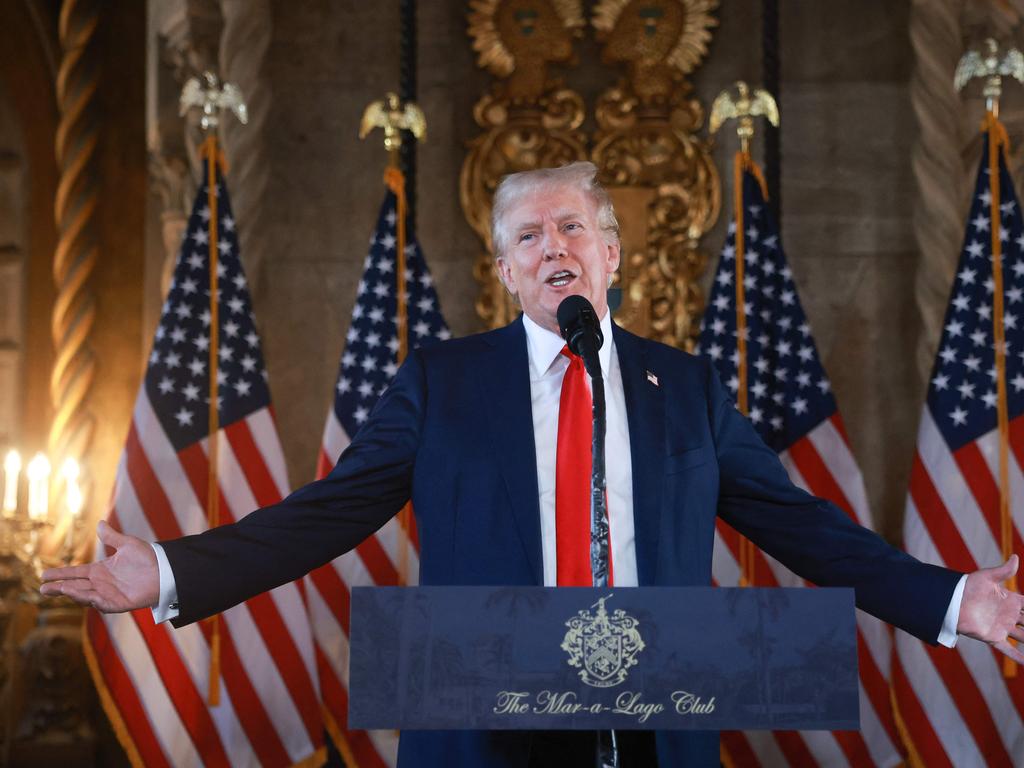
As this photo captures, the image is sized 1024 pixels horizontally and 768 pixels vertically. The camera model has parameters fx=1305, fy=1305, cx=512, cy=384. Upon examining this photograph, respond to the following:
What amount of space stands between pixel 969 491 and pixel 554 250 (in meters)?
2.66

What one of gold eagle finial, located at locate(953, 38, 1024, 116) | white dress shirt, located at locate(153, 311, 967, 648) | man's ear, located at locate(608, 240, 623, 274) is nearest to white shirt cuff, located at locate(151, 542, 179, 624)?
white dress shirt, located at locate(153, 311, 967, 648)

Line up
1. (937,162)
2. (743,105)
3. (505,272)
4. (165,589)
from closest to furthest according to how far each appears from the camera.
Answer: (165,589) < (505,272) < (743,105) < (937,162)

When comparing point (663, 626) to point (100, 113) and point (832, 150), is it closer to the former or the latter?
point (832, 150)

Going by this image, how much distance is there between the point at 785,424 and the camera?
4699 millimetres

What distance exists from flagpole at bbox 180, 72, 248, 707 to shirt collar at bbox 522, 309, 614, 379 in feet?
7.77

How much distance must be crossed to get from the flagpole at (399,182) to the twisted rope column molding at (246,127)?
59cm

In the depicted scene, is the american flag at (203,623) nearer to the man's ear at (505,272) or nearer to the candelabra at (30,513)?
the candelabra at (30,513)

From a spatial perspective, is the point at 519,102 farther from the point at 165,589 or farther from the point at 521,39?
the point at 165,589

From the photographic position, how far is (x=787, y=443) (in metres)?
4.68

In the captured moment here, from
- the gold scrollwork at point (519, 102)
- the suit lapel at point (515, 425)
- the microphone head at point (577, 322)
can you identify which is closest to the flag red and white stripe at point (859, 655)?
the gold scrollwork at point (519, 102)

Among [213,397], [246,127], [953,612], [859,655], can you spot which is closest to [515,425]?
[953,612]

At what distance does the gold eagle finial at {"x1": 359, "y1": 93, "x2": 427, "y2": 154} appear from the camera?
15.3 ft

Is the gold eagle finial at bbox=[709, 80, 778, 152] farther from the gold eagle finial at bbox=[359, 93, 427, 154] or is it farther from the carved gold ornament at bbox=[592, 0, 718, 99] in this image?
the gold eagle finial at bbox=[359, 93, 427, 154]

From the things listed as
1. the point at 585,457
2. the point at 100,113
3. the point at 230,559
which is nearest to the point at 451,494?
the point at 585,457
